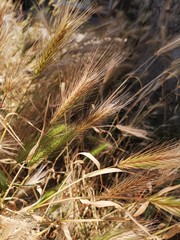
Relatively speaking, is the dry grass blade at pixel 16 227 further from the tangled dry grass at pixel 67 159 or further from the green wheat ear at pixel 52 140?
the green wheat ear at pixel 52 140

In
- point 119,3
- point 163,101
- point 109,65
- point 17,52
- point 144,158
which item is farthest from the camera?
point 119,3

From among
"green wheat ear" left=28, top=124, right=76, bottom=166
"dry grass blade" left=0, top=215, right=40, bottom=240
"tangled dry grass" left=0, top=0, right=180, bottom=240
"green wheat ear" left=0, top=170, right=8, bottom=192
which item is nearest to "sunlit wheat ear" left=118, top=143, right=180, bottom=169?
"tangled dry grass" left=0, top=0, right=180, bottom=240

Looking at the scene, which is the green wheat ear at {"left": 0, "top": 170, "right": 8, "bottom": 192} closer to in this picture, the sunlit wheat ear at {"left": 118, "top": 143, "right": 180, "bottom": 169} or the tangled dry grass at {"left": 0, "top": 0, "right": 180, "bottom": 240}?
the tangled dry grass at {"left": 0, "top": 0, "right": 180, "bottom": 240}

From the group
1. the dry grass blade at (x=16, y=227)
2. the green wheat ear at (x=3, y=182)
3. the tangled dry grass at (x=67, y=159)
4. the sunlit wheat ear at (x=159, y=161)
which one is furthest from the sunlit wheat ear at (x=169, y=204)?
the green wheat ear at (x=3, y=182)

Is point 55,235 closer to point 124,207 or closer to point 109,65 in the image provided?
point 124,207

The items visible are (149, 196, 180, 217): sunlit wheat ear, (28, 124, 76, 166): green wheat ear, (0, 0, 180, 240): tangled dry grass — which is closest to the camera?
(149, 196, 180, 217): sunlit wheat ear

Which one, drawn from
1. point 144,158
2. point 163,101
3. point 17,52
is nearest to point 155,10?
point 163,101

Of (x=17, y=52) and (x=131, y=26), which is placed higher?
(x=17, y=52)

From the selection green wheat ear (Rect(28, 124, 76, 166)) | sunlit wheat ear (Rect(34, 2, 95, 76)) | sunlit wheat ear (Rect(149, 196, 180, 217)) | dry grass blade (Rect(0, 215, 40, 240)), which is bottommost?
sunlit wheat ear (Rect(149, 196, 180, 217))
